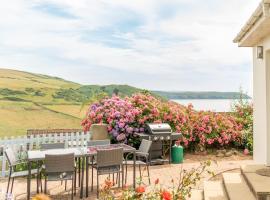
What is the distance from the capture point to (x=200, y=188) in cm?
705

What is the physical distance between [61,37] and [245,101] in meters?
11.8

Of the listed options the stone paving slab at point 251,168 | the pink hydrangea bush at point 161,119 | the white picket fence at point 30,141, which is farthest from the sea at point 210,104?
the stone paving slab at point 251,168

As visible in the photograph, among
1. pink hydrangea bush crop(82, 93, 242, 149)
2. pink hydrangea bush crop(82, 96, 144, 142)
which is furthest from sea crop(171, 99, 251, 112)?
pink hydrangea bush crop(82, 96, 144, 142)

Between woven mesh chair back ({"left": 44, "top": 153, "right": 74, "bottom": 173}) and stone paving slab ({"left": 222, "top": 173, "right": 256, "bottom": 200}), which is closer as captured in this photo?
stone paving slab ({"left": 222, "top": 173, "right": 256, "bottom": 200})

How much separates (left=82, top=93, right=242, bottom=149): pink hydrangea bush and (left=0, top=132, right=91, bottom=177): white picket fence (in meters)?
1.07

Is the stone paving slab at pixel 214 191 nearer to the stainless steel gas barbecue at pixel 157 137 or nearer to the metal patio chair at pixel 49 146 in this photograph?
the stainless steel gas barbecue at pixel 157 137

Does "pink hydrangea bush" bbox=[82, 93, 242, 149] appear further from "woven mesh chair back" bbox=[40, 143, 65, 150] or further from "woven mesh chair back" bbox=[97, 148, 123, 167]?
"woven mesh chair back" bbox=[97, 148, 123, 167]

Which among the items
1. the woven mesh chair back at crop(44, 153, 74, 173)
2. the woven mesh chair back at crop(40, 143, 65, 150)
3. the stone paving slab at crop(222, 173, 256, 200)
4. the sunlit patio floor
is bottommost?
the sunlit patio floor

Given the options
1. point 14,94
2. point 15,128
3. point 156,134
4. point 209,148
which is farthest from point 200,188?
point 14,94

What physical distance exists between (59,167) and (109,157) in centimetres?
112

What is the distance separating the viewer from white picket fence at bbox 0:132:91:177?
29.8ft

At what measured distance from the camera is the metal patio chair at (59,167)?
6007 mm

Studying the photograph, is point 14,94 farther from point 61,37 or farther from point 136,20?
point 136,20

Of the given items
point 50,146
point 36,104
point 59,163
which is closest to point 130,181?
point 50,146
